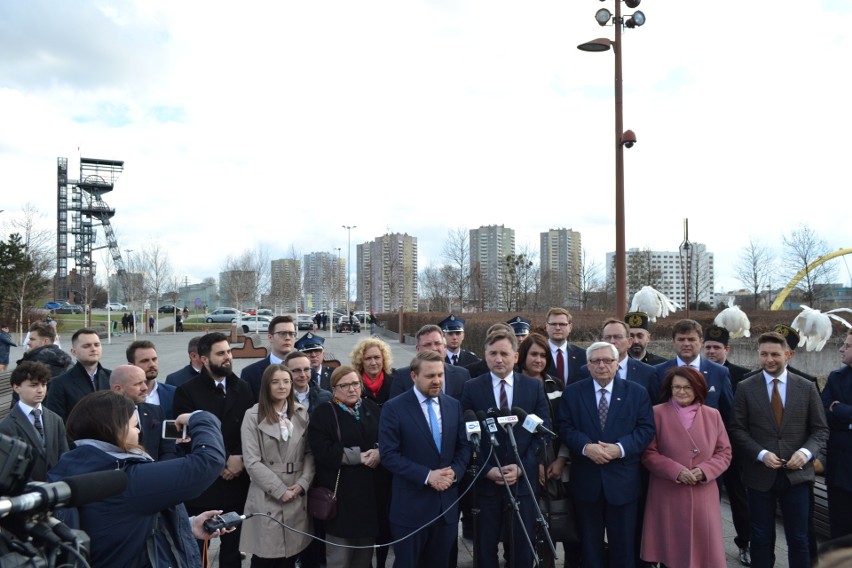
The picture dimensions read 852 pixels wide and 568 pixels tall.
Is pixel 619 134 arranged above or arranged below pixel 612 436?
above

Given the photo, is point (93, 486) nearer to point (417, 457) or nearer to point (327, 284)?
point (417, 457)

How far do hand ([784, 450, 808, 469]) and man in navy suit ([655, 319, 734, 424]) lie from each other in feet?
2.67

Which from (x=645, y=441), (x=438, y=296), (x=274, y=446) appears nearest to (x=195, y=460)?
(x=274, y=446)

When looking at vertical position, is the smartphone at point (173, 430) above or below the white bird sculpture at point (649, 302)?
below

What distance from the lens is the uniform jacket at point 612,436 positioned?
4824mm

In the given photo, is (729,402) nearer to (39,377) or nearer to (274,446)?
(274,446)

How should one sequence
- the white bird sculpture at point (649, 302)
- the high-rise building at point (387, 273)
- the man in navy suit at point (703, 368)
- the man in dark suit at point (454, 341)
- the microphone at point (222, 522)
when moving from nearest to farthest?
the microphone at point (222, 522)
the man in navy suit at point (703, 368)
the man in dark suit at point (454, 341)
the white bird sculpture at point (649, 302)
the high-rise building at point (387, 273)

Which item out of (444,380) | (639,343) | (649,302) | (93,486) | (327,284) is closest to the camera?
(93,486)

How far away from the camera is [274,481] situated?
4777 millimetres

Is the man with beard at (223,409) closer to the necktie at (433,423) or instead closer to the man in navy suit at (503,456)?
the necktie at (433,423)

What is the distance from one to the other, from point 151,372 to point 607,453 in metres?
4.05

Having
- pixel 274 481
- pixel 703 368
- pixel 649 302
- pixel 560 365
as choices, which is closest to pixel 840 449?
pixel 703 368

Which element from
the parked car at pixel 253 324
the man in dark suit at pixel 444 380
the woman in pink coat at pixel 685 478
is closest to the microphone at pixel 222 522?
the man in dark suit at pixel 444 380

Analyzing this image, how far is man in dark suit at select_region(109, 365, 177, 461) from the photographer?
3.92 metres
